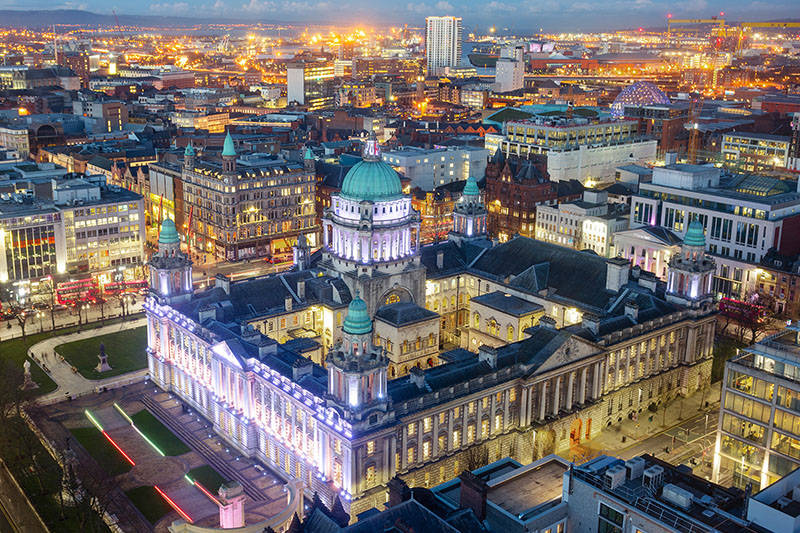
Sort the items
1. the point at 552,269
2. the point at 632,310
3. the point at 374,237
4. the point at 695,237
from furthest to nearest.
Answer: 1. the point at 552,269
2. the point at 374,237
3. the point at 695,237
4. the point at 632,310

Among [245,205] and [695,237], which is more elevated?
[695,237]

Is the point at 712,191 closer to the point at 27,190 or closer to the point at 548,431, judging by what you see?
the point at 548,431

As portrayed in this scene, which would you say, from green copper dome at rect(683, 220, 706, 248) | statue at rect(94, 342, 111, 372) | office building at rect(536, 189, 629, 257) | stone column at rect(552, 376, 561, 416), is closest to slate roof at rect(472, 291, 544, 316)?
stone column at rect(552, 376, 561, 416)

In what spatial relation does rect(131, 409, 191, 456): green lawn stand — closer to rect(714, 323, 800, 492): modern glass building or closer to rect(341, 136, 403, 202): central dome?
rect(341, 136, 403, 202): central dome

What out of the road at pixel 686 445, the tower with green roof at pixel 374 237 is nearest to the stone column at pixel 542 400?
the road at pixel 686 445

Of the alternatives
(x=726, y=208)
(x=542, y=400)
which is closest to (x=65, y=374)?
(x=542, y=400)

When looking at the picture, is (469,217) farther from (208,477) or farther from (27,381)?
(27,381)
